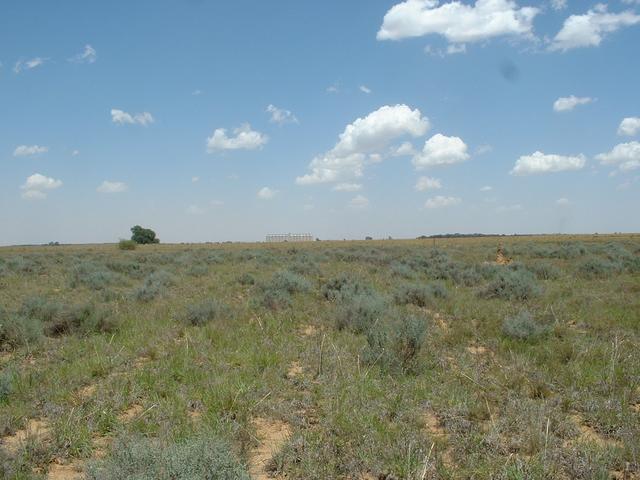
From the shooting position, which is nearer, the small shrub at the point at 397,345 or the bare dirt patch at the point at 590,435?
the bare dirt patch at the point at 590,435

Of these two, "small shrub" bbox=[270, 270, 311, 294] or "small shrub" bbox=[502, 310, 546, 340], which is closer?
"small shrub" bbox=[502, 310, 546, 340]

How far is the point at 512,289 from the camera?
12.2m

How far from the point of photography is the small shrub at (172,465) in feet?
10.2

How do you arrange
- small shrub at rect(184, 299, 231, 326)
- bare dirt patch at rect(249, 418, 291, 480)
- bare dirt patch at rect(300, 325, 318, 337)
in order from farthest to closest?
small shrub at rect(184, 299, 231, 326) < bare dirt patch at rect(300, 325, 318, 337) < bare dirt patch at rect(249, 418, 291, 480)

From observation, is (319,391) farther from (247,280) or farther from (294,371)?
(247,280)

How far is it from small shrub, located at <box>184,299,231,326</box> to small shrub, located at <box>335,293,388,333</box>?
8.18ft

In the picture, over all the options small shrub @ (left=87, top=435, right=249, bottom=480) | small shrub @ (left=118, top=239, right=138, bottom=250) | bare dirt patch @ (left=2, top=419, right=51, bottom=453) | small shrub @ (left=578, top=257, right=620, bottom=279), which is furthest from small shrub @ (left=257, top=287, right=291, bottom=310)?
small shrub @ (left=118, top=239, right=138, bottom=250)

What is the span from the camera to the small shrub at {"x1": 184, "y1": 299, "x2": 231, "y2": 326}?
9453 millimetres

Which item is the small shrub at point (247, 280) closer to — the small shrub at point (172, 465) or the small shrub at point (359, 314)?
the small shrub at point (359, 314)

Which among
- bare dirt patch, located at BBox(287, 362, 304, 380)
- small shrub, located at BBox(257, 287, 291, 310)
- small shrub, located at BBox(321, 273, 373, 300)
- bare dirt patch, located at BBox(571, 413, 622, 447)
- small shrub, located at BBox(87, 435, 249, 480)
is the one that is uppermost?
small shrub, located at BBox(321, 273, 373, 300)

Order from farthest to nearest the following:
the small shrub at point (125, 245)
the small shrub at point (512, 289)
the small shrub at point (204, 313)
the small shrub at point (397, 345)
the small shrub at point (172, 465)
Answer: the small shrub at point (125, 245)
the small shrub at point (512, 289)
the small shrub at point (204, 313)
the small shrub at point (397, 345)
the small shrub at point (172, 465)

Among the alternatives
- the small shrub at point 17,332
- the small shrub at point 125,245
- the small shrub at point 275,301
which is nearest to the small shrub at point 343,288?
the small shrub at point 275,301

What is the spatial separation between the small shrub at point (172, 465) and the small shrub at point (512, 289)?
10.1 meters

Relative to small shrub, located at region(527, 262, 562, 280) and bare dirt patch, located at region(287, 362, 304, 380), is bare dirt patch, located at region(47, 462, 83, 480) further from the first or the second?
small shrub, located at region(527, 262, 562, 280)
